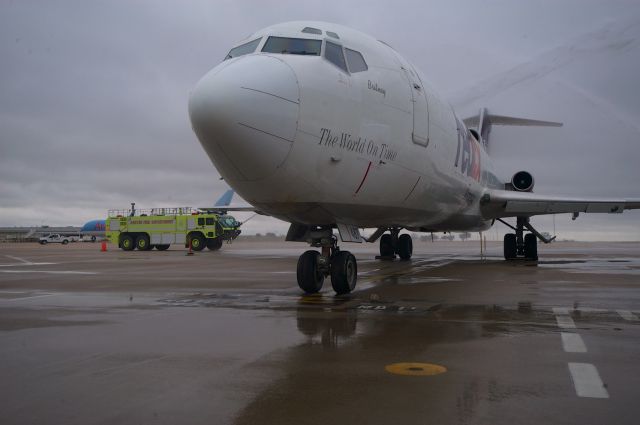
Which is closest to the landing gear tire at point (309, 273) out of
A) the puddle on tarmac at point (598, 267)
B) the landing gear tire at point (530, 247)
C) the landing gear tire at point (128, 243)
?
the puddle on tarmac at point (598, 267)

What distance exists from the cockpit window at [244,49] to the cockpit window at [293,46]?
20 cm

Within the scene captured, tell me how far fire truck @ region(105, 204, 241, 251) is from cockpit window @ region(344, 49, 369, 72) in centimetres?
2679

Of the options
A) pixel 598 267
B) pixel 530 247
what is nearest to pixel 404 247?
pixel 530 247

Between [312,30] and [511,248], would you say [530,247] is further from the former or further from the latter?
[312,30]

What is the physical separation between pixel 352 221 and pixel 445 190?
12.2 ft

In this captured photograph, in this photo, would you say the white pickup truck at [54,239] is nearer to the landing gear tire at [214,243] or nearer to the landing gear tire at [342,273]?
the landing gear tire at [214,243]

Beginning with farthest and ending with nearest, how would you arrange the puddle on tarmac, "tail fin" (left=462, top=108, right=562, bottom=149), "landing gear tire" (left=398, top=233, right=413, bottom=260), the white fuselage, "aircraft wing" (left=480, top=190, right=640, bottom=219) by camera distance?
1. "tail fin" (left=462, top=108, right=562, bottom=149)
2. "landing gear tire" (left=398, top=233, right=413, bottom=260)
3. "aircraft wing" (left=480, top=190, right=640, bottom=219)
4. the puddle on tarmac
5. the white fuselage

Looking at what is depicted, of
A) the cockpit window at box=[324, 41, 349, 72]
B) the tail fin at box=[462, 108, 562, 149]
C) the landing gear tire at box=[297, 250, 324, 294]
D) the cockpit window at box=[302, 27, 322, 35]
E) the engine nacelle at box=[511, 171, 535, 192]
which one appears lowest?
the landing gear tire at box=[297, 250, 324, 294]

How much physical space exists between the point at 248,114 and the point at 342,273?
10.9 feet

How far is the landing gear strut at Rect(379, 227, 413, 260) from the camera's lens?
21547 millimetres

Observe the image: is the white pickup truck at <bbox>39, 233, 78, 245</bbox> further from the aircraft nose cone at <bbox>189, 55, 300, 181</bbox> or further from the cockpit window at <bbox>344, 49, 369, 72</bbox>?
the aircraft nose cone at <bbox>189, 55, 300, 181</bbox>

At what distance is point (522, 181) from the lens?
20.5m

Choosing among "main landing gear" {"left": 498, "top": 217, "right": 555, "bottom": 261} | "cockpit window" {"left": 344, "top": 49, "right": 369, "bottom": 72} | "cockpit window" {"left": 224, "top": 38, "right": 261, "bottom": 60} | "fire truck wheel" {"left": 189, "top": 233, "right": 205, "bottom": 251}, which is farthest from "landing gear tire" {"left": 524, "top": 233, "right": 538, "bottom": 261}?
"fire truck wheel" {"left": 189, "top": 233, "right": 205, "bottom": 251}

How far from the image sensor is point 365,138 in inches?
333
